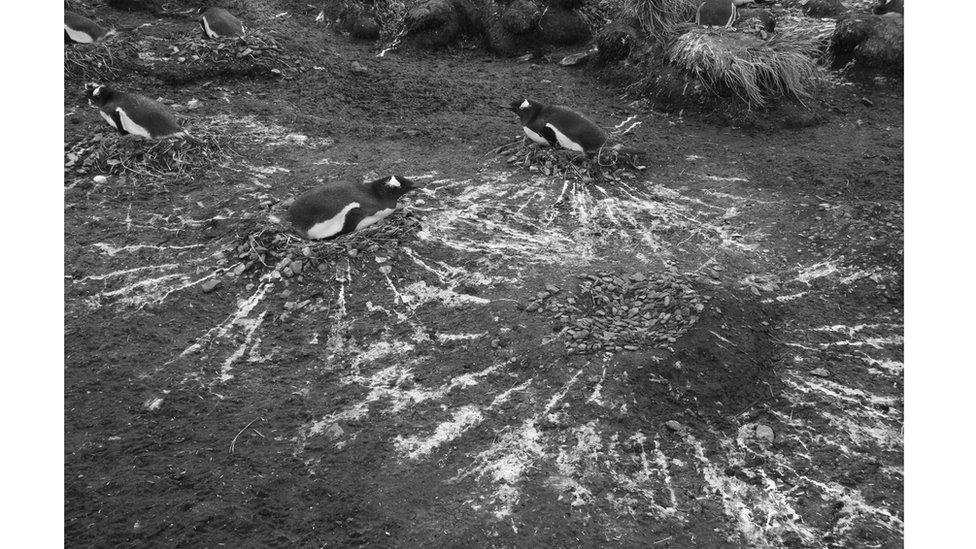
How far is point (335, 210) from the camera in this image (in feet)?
15.4

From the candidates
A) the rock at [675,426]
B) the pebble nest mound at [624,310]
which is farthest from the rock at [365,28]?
the rock at [675,426]

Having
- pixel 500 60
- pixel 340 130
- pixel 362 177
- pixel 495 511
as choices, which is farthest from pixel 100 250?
pixel 500 60

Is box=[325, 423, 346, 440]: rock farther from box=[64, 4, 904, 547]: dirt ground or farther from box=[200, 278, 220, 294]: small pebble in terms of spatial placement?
box=[200, 278, 220, 294]: small pebble

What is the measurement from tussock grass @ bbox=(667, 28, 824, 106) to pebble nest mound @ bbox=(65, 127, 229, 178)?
16.5 ft

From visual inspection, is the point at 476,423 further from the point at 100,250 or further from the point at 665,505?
the point at 100,250

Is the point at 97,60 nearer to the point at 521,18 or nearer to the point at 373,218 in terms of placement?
the point at 373,218

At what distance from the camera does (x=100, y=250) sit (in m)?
4.73

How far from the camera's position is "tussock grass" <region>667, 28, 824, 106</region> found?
7.03 m

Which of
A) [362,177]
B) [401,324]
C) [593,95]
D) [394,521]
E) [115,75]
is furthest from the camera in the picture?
[593,95]

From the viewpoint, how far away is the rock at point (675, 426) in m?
3.46

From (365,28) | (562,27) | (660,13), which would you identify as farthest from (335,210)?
(660,13)

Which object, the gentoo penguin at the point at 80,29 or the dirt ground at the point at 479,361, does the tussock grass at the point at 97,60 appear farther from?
the dirt ground at the point at 479,361

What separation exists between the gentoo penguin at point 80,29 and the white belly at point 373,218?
4.80 meters

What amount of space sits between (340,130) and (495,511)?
15.1ft
